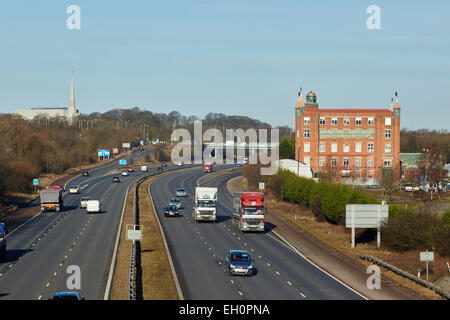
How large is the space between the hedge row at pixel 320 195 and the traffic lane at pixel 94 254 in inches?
946

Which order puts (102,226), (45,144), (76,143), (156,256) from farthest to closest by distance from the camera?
(76,143) → (45,144) → (102,226) → (156,256)

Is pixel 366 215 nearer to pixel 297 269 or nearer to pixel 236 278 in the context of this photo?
pixel 297 269

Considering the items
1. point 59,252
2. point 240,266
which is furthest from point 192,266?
point 59,252

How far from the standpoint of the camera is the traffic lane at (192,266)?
3675 cm

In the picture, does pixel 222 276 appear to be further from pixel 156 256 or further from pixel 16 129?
pixel 16 129

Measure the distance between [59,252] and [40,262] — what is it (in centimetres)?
485

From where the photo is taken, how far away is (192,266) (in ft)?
152

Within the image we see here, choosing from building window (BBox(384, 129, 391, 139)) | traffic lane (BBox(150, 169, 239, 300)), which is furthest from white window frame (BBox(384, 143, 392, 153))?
traffic lane (BBox(150, 169, 239, 300))

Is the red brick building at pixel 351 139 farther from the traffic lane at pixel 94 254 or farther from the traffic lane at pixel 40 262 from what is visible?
the traffic lane at pixel 40 262

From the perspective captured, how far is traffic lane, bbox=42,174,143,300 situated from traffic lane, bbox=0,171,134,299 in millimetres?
806

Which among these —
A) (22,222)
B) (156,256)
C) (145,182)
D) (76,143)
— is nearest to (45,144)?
(145,182)

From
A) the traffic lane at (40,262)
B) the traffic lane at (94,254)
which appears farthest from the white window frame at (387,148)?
the traffic lane at (40,262)

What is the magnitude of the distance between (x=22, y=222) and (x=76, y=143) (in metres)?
124

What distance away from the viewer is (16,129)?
142 m
